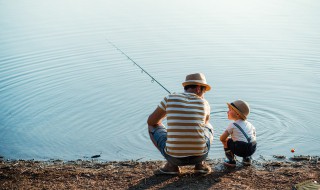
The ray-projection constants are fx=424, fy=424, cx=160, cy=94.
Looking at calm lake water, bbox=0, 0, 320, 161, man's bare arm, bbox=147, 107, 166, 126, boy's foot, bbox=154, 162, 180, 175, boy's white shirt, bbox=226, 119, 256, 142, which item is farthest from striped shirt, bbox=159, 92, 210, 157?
calm lake water, bbox=0, 0, 320, 161

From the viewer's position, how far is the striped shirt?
4.57 metres

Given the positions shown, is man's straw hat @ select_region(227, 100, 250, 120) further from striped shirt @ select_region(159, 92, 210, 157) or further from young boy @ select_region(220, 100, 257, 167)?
striped shirt @ select_region(159, 92, 210, 157)

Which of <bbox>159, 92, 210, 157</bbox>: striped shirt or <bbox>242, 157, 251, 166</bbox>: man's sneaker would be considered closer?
<bbox>159, 92, 210, 157</bbox>: striped shirt

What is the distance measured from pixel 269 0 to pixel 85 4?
28.7ft

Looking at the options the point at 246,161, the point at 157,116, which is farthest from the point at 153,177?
the point at 246,161

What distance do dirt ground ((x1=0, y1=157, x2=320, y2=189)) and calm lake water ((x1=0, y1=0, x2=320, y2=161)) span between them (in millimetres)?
816

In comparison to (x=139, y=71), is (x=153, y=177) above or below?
below

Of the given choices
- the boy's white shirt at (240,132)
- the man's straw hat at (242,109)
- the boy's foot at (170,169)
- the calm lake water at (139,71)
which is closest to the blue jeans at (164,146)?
the boy's foot at (170,169)

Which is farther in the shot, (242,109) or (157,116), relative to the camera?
(242,109)

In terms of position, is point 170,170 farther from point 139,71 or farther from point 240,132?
point 139,71

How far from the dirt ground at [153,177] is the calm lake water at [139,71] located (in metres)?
0.82

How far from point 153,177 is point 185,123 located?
89 cm

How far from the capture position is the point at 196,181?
189 inches

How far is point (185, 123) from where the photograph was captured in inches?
180
